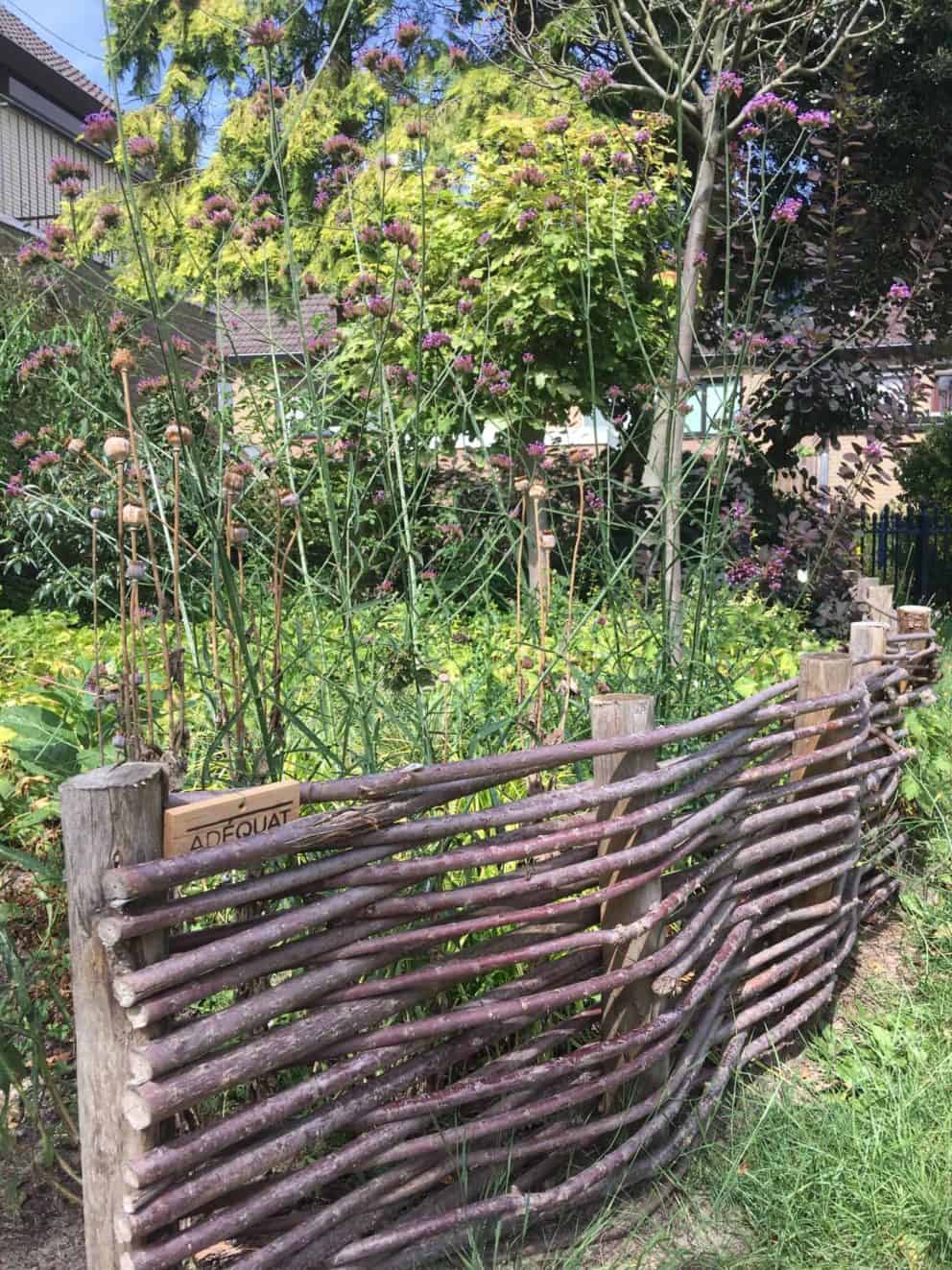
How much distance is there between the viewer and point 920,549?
10.0 metres

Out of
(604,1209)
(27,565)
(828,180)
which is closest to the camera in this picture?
(604,1209)

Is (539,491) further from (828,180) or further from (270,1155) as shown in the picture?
(828,180)

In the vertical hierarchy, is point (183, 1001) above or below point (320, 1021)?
above

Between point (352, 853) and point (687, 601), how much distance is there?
201cm

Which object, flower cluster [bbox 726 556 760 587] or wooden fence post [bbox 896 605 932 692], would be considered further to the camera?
flower cluster [bbox 726 556 760 587]

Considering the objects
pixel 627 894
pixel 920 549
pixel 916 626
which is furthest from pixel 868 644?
pixel 920 549

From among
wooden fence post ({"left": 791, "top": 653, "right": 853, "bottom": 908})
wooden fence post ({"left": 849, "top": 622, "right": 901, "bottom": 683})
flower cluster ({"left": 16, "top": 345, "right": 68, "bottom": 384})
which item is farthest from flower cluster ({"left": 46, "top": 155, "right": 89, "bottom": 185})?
wooden fence post ({"left": 849, "top": 622, "right": 901, "bottom": 683})

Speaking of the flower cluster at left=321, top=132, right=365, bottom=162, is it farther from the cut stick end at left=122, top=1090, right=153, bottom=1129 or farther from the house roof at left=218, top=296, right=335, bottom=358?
the cut stick end at left=122, top=1090, right=153, bottom=1129

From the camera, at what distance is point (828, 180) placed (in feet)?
17.9

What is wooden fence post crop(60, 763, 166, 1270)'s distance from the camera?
50.7 inches

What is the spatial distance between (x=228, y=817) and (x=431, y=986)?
536 millimetres

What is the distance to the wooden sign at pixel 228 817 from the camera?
136 cm

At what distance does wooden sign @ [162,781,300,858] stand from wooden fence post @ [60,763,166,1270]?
0.9 inches

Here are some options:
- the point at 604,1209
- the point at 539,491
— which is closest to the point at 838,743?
the point at 539,491
